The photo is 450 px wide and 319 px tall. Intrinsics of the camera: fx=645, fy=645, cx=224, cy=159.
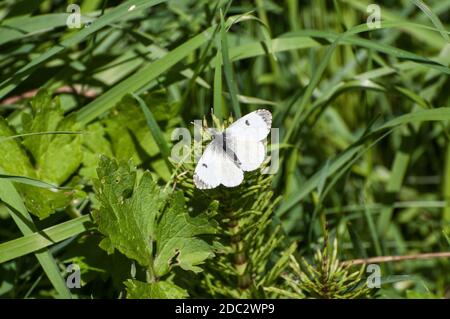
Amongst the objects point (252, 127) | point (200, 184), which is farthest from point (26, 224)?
point (252, 127)

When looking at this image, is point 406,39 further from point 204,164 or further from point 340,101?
point 204,164

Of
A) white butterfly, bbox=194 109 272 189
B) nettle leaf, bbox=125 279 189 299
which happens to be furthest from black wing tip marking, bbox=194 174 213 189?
nettle leaf, bbox=125 279 189 299

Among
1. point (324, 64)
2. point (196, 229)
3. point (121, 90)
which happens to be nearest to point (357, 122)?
point (324, 64)

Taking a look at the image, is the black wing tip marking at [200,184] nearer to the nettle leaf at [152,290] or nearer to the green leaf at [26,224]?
the nettle leaf at [152,290]

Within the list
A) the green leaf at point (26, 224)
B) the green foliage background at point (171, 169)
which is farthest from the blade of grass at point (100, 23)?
the green leaf at point (26, 224)

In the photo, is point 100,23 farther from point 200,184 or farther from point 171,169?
point 200,184
